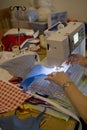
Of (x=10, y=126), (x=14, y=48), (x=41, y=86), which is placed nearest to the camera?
(x=10, y=126)

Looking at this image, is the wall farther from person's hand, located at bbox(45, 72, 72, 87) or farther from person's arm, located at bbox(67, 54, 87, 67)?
person's hand, located at bbox(45, 72, 72, 87)

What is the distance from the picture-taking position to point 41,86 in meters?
1.06

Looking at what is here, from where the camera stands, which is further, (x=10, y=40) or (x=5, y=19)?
(x=5, y=19)

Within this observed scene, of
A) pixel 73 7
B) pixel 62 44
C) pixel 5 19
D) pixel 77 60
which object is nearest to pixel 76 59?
pixel 77 60

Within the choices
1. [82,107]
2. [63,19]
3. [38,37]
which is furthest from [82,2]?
[82,107]

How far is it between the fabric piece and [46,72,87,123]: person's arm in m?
0.17

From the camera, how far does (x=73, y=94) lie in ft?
2.96

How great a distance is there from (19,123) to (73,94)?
275mm

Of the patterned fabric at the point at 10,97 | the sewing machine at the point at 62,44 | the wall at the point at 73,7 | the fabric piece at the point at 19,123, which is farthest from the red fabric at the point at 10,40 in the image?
the fabric piece at the point at 19,123

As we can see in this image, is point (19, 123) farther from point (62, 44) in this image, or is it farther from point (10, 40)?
point (10, 40)

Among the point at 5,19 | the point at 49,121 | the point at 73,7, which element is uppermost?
the point at 73,7

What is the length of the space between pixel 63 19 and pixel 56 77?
3.35 ft

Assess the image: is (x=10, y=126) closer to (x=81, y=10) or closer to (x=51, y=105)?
(x=51, y=105)

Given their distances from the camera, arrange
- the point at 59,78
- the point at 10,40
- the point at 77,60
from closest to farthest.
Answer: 1. the point at 59,78
2. the point at 77,60
3. the point at 10,40
